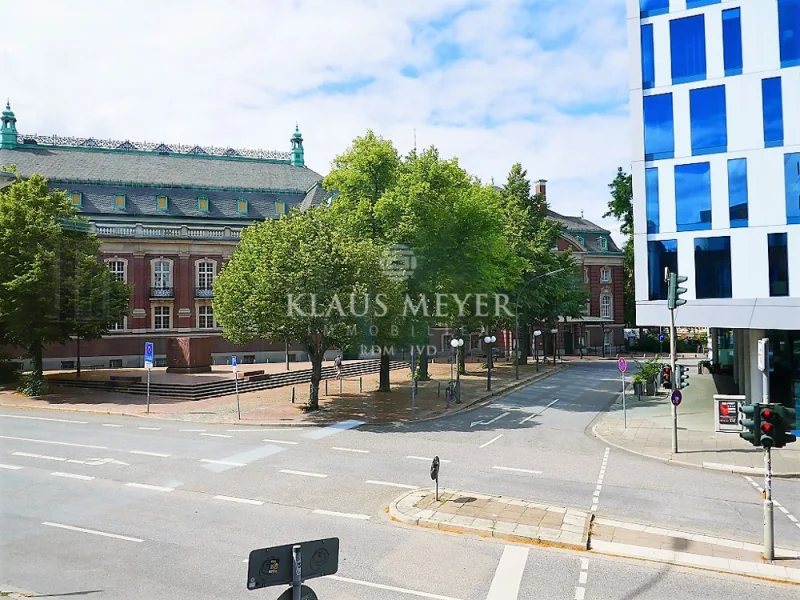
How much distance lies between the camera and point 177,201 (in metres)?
59.9

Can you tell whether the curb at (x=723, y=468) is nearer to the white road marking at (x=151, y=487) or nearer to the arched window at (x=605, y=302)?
the white road marking at (x=151, y=487)


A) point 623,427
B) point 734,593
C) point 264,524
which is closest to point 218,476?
point 264,524

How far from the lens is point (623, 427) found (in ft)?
85.9

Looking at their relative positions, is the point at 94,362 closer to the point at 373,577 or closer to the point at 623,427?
the point at 623,427

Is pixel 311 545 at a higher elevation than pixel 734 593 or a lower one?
higher

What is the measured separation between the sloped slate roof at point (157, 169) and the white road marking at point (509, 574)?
5684 centimetres

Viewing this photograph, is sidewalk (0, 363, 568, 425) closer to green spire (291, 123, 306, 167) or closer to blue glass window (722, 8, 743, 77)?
blue glass window (722, 8, 743, 77)

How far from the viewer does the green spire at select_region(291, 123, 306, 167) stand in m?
70.0

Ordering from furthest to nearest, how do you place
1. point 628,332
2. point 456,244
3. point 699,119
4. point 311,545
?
1. point 628,332
2. point 456,244
3. point 699,119
4. point 311,545

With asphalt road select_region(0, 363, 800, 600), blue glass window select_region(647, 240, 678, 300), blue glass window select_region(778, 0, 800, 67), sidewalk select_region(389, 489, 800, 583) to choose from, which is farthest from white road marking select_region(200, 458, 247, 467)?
blue glass window select_region(778, 0, 800, 67)

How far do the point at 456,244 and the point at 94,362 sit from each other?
1416 inches

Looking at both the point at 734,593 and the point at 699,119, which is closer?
the point at 734,593

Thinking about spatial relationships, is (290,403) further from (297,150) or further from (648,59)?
(297,150)

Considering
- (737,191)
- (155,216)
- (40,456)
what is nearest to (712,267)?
(737,191)
